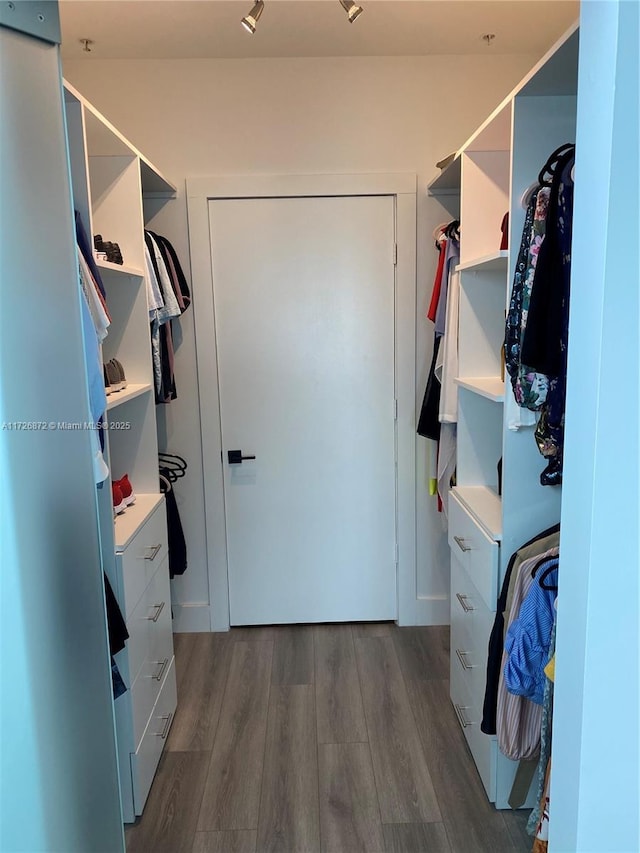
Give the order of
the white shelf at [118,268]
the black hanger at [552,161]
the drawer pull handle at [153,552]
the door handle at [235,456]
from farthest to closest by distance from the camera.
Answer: the door handle at [235,456]
the drawer pull handle at [153,552]
the white shelf at [118,268]
the black hanger at [552,161]

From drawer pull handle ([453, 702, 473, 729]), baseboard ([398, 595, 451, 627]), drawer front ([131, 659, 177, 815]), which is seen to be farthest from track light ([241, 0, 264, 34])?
baseboard ([398, 595, 451, 627])

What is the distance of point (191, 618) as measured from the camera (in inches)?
125

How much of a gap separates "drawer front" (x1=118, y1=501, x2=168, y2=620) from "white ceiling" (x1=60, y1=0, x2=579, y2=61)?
1851 mm

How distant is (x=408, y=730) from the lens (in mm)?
2387

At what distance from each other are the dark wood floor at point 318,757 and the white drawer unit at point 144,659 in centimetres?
13

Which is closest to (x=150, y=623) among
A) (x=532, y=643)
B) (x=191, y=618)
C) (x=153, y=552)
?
(x=153, y=552)

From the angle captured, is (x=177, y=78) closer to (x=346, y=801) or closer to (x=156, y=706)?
(x=156, y=706)

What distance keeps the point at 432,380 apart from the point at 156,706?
180cm

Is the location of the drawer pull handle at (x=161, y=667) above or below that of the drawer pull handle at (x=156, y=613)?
below

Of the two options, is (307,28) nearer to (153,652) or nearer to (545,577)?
(545,577)

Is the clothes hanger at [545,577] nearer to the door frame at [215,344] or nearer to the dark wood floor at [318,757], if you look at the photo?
the dark wood floor at [318,757]

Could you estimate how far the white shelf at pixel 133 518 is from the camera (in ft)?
6.20

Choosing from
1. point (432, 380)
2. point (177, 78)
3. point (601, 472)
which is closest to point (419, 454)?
point (432, 380)

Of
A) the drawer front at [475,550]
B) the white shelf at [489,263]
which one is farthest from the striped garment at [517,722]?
the white shelf at [489,263]
